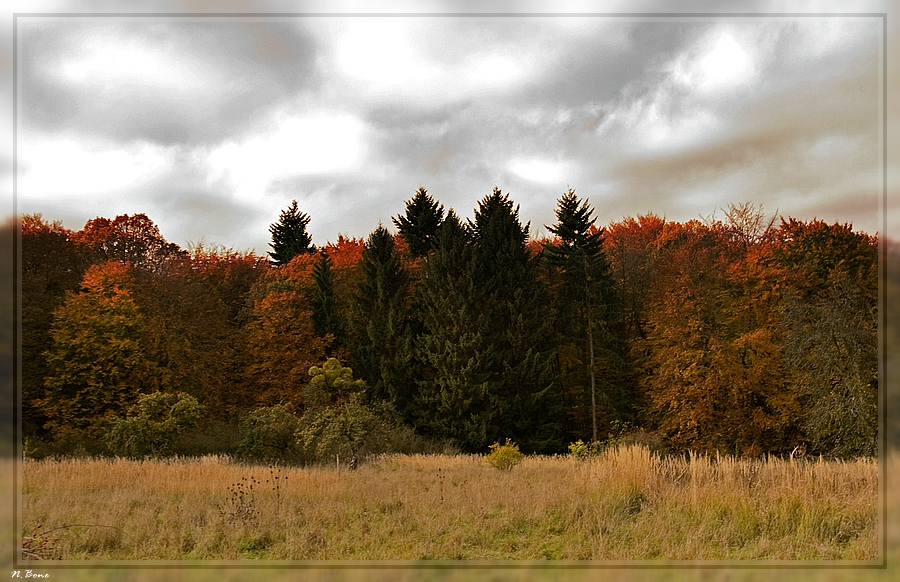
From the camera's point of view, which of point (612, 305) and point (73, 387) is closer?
point (73, 387)

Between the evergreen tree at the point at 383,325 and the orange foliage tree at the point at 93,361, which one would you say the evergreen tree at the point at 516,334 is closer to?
the evergreen tree at the point at 383,325

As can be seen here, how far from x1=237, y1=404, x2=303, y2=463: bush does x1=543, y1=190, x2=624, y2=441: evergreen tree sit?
534 inches

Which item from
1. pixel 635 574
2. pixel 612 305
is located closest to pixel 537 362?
pixel 612 305

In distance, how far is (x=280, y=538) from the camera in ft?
22.5

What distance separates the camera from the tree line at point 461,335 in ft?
54.9

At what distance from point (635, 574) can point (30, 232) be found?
59.9 ft

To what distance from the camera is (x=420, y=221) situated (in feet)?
92.2

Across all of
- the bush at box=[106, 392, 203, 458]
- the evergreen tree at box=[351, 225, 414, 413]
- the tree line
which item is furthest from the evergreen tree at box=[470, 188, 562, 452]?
the bush at box=[106, 392, 203, 458]

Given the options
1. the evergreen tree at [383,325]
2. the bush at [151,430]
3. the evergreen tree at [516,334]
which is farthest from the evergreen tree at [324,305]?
the bush at [151,430]

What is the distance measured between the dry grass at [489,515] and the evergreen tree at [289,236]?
15867mm

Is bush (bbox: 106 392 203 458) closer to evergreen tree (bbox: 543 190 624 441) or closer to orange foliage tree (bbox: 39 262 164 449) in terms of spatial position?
orange foliage tree (bbox: 39 262 164 449)

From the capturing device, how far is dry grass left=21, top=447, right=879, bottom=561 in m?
6.32

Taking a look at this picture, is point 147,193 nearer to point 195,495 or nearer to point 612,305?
point 195,495

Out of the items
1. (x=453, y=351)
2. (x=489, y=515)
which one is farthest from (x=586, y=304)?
(x=489, y=515)
